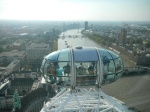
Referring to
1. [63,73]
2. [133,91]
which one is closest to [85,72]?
[63,73]

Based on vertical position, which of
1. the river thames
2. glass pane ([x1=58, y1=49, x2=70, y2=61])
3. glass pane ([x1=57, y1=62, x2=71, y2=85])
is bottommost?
the river thames

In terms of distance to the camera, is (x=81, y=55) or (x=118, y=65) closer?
(x=81, y=55)

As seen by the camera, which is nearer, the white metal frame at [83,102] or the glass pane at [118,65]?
the white metal frame at [83,102]

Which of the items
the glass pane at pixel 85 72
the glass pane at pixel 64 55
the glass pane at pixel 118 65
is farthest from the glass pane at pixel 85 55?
the glass pane at pixel 118 65

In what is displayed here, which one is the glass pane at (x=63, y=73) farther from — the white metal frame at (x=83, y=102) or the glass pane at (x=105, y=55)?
the glass pane at (x=105, y=55)

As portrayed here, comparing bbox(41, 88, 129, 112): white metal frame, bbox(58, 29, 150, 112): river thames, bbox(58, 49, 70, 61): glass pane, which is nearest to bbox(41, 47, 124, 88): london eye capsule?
bbox(58, 49, 70, 61): glass pane

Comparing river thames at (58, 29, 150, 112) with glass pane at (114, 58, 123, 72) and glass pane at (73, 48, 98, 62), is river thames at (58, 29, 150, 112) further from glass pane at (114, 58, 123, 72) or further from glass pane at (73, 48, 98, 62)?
glass pane at (73, 48, 98, 62)

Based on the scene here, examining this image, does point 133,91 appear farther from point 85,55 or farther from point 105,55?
point 85,55

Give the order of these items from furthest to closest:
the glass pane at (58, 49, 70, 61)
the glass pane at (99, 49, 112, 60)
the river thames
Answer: the river thames
the glass pane at (99, 49, 112, 60)
the glass pane at (58, 49, 70, 61)
